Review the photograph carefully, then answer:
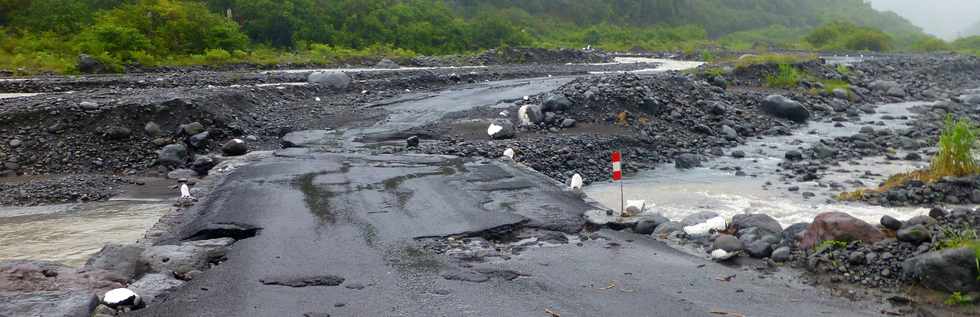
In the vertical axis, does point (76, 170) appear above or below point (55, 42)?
below

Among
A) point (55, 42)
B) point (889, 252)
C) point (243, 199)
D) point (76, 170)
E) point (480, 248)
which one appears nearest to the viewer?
point (889, 252)

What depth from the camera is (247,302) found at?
20.7 ft

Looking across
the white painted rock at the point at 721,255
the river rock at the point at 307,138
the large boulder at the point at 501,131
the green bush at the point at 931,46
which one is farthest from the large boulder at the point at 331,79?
the green bush at the point at 931,46

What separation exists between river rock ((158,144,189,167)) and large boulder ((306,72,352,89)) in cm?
833

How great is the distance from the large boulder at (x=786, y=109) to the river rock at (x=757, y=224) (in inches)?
524

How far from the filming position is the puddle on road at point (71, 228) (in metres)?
9.18

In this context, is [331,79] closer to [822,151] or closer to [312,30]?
[822,151]

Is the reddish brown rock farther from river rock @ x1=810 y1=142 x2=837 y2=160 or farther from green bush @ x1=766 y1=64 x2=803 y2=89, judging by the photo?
green bush @ x1=766 y1=64 x2=803 y2=89

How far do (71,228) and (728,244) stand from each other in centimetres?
855

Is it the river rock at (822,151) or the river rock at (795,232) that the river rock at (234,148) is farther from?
the river rock at (822,151)

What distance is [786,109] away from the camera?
831 inches

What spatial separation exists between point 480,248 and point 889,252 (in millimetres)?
3981

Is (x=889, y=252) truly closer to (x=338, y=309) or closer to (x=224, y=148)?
(x=338, y=309)

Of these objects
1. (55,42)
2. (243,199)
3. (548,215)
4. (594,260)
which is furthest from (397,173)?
(55,42)
